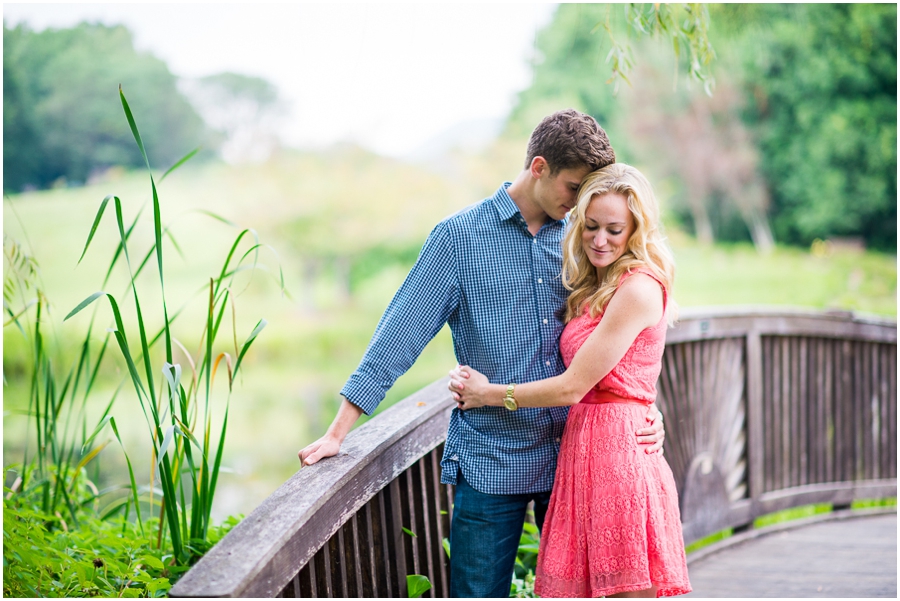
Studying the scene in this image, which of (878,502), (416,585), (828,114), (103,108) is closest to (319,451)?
(416,585)

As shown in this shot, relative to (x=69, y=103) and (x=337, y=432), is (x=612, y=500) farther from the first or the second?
(x=69, y=103)

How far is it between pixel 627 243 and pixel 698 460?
177cm

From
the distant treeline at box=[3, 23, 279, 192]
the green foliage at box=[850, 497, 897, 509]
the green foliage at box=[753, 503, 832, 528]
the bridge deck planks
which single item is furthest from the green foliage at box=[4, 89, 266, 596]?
the distant treeline at box=[3, 23, 279, 192]

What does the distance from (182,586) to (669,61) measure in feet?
61.8

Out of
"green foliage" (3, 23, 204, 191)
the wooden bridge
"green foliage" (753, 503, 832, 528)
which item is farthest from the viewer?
"green foliage" (3, 23, 204, 191)

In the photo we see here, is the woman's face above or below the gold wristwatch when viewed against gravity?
above

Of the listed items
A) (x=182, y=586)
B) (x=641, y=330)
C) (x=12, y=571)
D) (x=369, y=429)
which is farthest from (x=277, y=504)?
(x=641, y=330)

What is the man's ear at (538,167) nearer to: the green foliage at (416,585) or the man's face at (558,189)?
the man's face at (558,189)

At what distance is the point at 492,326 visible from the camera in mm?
1853

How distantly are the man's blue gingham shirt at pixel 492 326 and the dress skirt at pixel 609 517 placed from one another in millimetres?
102

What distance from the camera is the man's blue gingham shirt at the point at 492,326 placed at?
1843 millimetres

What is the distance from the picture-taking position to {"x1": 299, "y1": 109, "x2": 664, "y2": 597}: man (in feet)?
6.01

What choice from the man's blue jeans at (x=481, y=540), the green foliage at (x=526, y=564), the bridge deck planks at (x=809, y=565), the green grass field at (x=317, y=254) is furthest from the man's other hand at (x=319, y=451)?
the green grass field at (x=317, y=254)

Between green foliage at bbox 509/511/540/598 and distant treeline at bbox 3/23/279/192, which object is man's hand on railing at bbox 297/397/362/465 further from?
distant treeline at bbox 3/23/279/192
